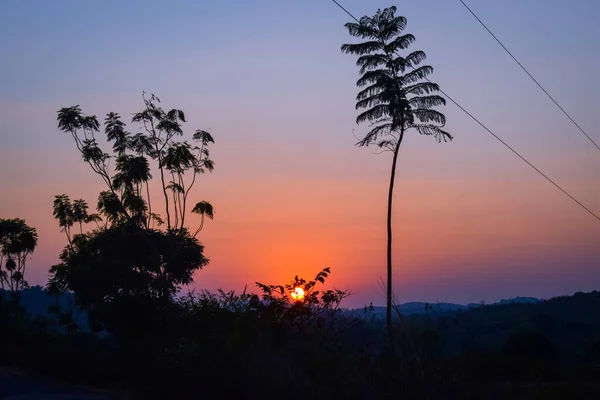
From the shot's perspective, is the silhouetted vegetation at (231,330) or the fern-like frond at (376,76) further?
the fern-like frond at (376,76)

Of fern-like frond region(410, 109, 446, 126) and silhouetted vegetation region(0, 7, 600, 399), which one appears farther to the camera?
fern-like frond region(410, 109, 446, 126)

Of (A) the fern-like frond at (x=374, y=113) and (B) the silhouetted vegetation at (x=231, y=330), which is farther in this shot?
(A) the fern-like frond at (x=374, y=113)

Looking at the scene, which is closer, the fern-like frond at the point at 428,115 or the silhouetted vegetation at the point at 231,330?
the silhouetted vegetation at the point at 231,330

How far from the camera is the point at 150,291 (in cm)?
3503

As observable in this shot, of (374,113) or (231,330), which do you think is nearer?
(231,330)

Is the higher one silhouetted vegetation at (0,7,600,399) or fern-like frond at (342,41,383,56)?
fern-like frond at (342,41,383,56)

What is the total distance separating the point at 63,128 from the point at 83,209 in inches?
385

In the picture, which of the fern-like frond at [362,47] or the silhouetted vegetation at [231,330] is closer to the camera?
the silhouetted vegetation at [231,330]

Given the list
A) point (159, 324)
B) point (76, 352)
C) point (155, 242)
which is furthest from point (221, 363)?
point (155, 242)

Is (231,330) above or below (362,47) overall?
below

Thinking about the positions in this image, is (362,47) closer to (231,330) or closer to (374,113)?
(374,113)

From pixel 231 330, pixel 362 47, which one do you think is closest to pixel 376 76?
pixel 362 47

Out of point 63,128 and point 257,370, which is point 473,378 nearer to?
point 257,370

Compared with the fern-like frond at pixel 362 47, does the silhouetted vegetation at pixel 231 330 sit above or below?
below
